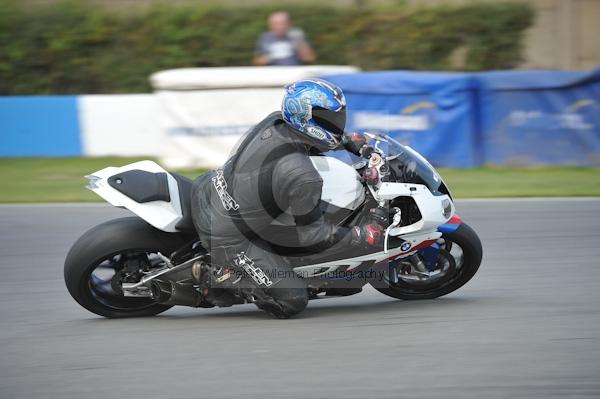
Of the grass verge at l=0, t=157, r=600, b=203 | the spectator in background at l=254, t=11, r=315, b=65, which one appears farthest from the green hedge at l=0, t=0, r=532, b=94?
the grass verge at l=0, t=157, r=600, b=203

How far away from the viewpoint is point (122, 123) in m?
11.4

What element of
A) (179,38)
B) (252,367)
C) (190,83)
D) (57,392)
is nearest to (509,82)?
(190,83)

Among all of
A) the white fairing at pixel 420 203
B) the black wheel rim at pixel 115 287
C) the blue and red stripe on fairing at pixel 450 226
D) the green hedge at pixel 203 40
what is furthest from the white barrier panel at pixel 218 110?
the white fairing at pixel 420 203

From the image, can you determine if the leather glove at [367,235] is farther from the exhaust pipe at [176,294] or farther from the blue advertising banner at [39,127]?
the blue advertising banner at [39,127]

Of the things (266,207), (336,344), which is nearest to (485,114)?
(266,207)

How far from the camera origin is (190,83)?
34.4ft

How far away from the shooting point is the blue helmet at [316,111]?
191 inches

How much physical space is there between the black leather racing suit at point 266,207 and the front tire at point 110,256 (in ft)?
0.93

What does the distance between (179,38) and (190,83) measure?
308cm

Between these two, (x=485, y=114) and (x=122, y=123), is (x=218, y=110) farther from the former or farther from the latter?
(x=485, y=114)

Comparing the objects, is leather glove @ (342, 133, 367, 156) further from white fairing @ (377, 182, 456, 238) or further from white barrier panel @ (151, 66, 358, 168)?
white barrier panel @ (151, 66, 358, 168)

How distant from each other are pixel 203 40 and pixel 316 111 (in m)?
8.81

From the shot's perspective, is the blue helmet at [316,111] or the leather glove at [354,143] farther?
the leather glove at [354,143]

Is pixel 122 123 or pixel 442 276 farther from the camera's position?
pixel 122 123
